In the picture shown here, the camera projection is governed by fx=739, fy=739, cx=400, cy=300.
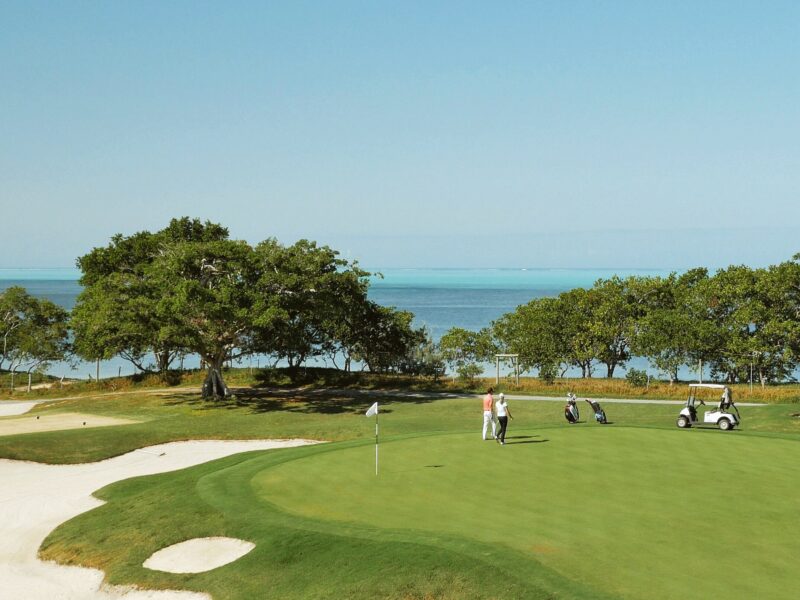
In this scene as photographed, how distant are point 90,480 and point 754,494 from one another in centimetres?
2264

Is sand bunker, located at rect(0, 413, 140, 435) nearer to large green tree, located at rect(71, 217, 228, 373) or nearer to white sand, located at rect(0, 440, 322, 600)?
large green tree, located at rect(71, 217, 228, 373)

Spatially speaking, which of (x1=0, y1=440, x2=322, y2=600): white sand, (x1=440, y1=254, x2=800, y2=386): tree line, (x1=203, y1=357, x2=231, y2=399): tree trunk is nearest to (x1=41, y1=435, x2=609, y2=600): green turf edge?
(x1=0, y1=440, x2=322, y2=600): white sand

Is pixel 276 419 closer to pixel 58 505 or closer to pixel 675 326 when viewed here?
pixel 58 505

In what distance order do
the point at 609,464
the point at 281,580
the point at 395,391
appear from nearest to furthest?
1. the point at 281,580
2. the point at 609,464
3. the point at 395,391

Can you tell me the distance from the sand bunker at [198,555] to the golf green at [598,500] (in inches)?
66.1

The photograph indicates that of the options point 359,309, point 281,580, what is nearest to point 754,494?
point 281,580

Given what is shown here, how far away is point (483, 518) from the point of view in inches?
643

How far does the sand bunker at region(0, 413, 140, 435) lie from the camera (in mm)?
42719

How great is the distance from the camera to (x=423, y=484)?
19562 mm

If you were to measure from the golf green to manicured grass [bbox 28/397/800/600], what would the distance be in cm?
5

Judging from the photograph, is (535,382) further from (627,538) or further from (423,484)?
(627,538)

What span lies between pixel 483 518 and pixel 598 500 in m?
3.15

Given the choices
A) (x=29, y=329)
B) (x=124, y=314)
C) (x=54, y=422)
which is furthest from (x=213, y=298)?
(x=29, y=329)

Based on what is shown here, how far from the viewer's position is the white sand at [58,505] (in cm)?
1627
